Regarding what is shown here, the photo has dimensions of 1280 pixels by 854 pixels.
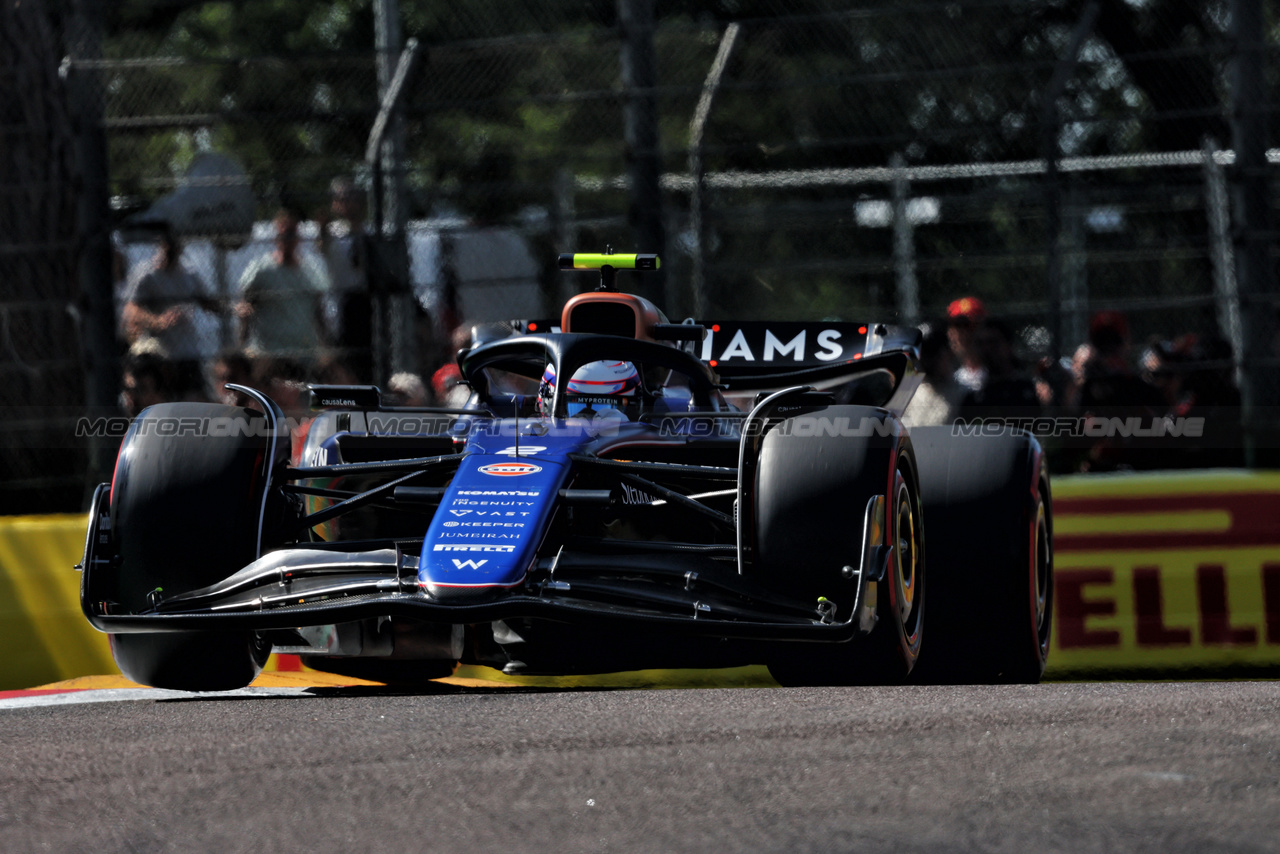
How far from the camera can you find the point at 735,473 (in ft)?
17.4

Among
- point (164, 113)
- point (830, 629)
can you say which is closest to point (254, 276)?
point (164, 113)

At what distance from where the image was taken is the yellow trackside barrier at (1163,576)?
665 cm

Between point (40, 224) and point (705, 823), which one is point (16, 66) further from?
point (705, 823)

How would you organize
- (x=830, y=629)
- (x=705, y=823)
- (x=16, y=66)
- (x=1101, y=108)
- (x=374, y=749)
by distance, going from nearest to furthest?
(x=705, y=823), (x=374, y=749), (x=830, y=629), (x=16, y=66), (x=1101, y=108)

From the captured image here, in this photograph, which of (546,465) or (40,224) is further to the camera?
(40,224)

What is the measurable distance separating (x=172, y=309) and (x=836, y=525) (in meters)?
5.16

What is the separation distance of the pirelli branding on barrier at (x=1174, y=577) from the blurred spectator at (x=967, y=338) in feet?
5.52

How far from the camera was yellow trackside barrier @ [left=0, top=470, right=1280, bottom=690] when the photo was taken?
6652mm

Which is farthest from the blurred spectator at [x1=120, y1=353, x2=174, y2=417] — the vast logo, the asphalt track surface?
the vast logo

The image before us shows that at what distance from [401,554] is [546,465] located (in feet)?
1.66

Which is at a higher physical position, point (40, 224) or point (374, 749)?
point (40, 224)

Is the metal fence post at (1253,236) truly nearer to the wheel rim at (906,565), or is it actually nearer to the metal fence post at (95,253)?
the wheel rim at (906,565)

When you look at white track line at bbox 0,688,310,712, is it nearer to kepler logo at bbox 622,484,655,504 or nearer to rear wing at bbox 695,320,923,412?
kepler logo at bbox 622,484,655,504

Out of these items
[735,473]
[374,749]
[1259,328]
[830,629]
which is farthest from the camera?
[1259,328]
